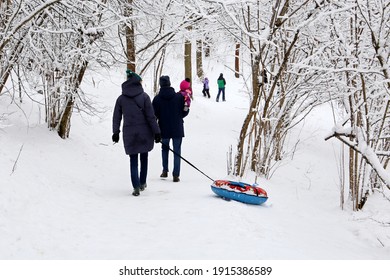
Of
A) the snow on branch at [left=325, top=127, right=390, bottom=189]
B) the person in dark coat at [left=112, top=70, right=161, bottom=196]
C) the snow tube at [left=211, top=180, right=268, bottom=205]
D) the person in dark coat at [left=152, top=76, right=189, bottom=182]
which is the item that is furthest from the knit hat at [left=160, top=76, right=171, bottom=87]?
Result: the snow on branch at [left=325, top=127, right=390, bottom=189]

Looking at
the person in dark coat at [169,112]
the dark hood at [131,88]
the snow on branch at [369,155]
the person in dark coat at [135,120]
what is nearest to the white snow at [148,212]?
the person in dark coat at [135,120]

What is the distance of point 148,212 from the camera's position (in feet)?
16.2

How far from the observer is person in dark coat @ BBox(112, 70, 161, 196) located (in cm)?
560

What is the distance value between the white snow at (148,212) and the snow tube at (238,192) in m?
0.12

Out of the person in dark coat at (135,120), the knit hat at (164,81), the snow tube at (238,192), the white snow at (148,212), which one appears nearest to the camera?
the white snow at (148,212)

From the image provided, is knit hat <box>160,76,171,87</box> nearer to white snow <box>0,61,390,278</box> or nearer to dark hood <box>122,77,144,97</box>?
dark hood <box>122,77,144,97</box>

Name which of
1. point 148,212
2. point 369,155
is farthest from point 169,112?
point 369,155

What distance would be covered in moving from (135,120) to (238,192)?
176cm

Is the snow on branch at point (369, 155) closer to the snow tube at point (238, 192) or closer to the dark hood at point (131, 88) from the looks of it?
the snow tube at point (238, 192)

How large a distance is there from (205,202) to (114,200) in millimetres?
1326

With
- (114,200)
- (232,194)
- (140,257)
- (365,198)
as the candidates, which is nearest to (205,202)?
(232,194)

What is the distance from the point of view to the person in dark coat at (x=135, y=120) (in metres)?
5.60

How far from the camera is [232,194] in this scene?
17.5 ft

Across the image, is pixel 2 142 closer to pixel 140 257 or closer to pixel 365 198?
pixel 140 257
